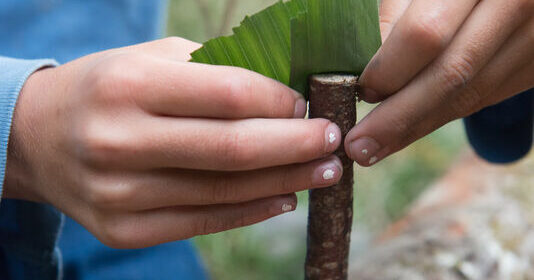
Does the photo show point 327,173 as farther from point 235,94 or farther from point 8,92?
point 8,92

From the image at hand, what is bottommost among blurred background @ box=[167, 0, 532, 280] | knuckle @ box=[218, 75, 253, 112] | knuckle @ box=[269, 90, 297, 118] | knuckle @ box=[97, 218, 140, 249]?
blurred background @ box=[167, 0, 532, 280]

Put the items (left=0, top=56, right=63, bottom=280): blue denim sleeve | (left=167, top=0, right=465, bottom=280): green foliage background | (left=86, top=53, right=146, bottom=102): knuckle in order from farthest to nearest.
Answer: (left=167, top=0, right=465, bottom=280): green foliage background
(left=0, top=56, right=63, bottom=280): blue denim sleeve
(left=86, top=53, right=146, bottom=102): knuckle

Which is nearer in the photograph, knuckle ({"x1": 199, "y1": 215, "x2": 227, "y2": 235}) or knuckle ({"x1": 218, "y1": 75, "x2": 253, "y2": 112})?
knuckle ({"x1": 218, "y1": 75, "x2": 253, "y2": 112})

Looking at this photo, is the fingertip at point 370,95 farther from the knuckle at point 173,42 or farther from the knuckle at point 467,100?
the knuckle at point 173,42

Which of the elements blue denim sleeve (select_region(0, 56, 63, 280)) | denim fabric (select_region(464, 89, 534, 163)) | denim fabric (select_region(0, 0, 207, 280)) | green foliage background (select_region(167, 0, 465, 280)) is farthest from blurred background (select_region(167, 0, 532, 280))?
blue denim sleeve (select_region(0, 56, 63, 280))

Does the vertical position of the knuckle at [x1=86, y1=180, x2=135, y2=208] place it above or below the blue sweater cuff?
below

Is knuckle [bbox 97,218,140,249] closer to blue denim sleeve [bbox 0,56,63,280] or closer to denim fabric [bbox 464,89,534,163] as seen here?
blue denim sleeve [bbox 0,56,63,280]

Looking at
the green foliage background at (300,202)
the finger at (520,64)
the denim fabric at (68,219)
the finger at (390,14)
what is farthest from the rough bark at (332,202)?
the green foliage background at (300,202)
